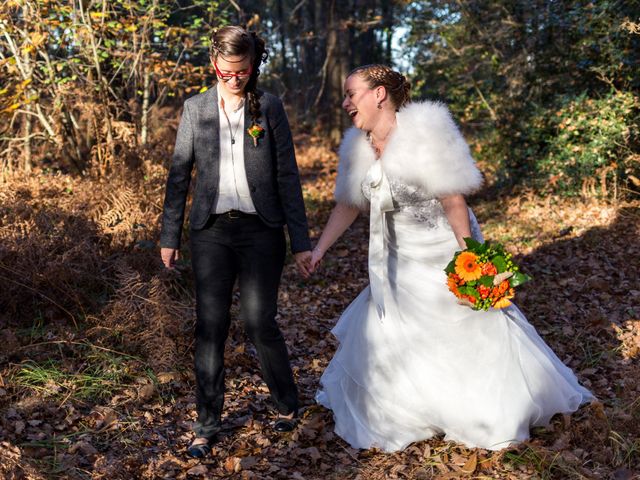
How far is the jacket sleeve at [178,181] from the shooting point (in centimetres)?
405

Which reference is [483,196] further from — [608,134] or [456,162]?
[456,162]

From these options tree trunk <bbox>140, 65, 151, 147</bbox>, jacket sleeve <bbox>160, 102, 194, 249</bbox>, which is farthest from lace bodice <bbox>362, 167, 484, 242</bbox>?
tree trunk <bbox>140, 65, 151, 147</bbox>

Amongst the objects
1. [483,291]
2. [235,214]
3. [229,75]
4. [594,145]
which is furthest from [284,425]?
[594,145]

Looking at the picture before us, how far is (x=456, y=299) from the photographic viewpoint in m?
4.23

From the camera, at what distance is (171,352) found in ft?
18.0

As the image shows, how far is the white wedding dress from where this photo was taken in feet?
13.5

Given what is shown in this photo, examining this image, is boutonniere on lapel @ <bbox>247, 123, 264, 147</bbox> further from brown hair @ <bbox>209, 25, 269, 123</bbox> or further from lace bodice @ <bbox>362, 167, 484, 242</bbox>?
lace bodice @ <bbox>362, 167, 484, 242</bbox>

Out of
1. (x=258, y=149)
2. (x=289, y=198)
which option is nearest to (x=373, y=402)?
(x=289, y=198)

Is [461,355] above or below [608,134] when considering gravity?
below

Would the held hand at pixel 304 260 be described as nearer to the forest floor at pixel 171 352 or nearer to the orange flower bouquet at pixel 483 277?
the orange flower bouquet at pixel 483 277

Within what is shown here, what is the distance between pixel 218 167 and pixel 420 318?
1611mm

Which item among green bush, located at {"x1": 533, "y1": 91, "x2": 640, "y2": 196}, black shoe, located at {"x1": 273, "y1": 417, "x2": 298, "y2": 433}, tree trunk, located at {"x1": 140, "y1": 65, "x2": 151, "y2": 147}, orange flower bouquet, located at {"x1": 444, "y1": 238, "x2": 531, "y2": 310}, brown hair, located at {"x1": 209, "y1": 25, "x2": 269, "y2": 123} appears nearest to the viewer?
brown hair, located at {"x1": 209, "y1": 25, "x2": 269, "y2": 123}

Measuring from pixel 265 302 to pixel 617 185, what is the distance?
8.30 metres

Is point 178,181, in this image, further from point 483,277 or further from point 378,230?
point 483,277
